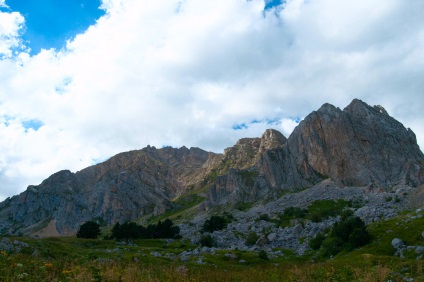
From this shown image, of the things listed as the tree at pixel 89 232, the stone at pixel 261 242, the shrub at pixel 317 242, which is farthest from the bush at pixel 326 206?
the tree at pixel 89 232

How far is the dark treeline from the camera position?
81.1m

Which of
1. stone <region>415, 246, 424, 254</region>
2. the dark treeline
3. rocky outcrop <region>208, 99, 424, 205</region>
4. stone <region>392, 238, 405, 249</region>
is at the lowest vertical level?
stone <region>415, 246, 424, 254</region>

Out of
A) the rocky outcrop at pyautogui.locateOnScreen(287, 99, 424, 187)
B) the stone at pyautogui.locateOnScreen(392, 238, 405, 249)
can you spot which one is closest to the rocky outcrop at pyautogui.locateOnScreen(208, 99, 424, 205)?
the rocky outcrop at pyautogui.locateOnScreen(287, 99, 424, 187)

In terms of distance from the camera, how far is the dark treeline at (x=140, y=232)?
81131 millimetres

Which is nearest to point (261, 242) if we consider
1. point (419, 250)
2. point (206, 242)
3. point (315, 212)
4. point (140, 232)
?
point (206, 242)

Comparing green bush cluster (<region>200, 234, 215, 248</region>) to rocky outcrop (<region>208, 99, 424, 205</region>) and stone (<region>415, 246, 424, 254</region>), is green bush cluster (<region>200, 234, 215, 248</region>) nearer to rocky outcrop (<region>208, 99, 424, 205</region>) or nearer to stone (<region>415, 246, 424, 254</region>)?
stone (<region>415, 246, 424, 254</region>)

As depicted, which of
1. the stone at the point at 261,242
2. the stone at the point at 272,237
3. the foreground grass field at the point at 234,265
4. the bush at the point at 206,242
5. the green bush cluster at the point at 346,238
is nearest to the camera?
the foreground grass field at the point at 234,265

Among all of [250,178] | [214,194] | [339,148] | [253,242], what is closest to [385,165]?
[339,148]

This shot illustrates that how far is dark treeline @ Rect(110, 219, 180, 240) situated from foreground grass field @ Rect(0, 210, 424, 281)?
19976 mm

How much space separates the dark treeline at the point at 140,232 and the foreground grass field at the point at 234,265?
786 inches

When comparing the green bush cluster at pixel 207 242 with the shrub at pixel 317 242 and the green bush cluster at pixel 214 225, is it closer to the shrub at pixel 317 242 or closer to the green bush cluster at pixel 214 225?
the shrub at pixel 317 242

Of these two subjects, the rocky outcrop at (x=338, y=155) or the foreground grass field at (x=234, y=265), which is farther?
the rocky outcrop at (x=338, y=155)

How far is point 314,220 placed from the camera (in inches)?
3000

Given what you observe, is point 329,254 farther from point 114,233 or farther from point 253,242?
point 114,233
